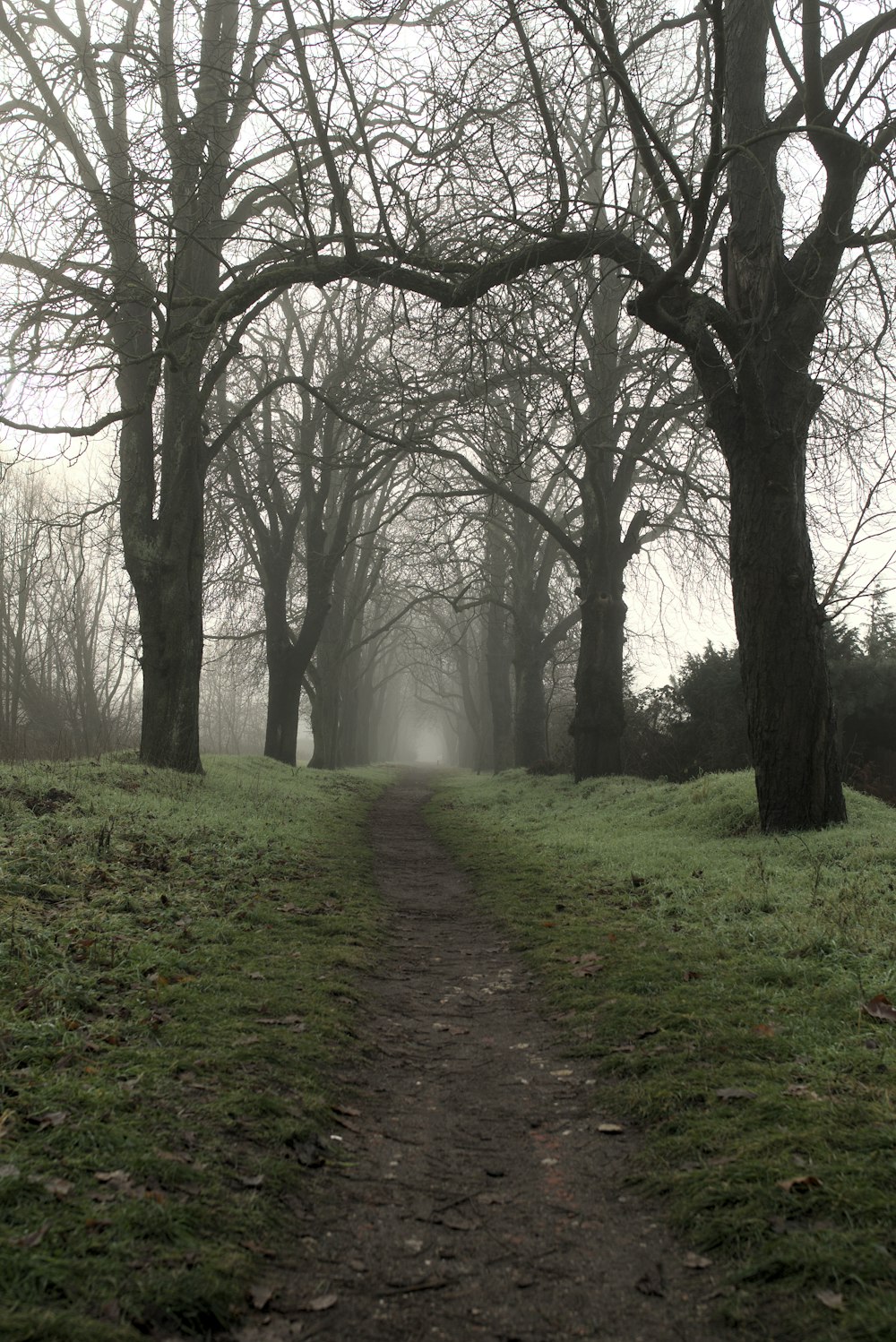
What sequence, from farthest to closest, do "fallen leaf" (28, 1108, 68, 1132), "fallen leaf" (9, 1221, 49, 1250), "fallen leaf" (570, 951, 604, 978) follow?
"fallen leaf" (570, 951, 604, 978)
"fallen leaf" (28, 1108, 68, 1132)
"fallen leaf" (9, 1221, 49, 1250)

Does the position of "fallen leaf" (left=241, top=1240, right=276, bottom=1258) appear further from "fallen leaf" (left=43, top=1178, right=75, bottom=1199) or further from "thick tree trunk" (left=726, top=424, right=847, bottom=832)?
"thick tree trunk" (left=726, top=424, right=847, bottom=832)

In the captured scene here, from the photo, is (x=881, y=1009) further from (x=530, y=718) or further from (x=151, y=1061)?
(x=530, y=718)

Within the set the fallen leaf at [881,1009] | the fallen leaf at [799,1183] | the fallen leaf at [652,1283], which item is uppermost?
the fallen leaf at [881,1009]

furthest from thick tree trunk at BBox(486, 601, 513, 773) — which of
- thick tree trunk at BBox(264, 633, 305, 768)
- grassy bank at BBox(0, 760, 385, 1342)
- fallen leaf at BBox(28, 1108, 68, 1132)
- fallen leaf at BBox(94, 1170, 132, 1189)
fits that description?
fallen leaf at BBox(94, 1170, 132, 1189)

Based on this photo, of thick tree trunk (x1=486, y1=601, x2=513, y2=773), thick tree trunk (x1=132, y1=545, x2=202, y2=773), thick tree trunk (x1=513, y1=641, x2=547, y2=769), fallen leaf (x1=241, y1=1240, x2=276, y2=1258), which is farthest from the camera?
thick tree trunk (x1=486, y1=601, x2=513, y2=773)

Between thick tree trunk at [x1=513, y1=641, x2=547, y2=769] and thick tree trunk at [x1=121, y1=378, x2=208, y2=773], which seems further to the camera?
thick tree trunk at [x1=513, y1=641, x2=547, y2=769]

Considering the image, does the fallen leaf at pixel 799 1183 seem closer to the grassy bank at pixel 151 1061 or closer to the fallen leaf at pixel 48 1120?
the grassy bank at pixel 151 1061

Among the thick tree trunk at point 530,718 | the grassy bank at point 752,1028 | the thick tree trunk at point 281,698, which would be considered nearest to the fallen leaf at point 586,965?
the grassy bank at point 752,1028

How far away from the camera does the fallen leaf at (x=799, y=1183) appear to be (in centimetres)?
293

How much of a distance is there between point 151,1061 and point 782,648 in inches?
287

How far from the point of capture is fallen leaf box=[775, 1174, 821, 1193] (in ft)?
9.62

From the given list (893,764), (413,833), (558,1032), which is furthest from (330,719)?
(558,1032)

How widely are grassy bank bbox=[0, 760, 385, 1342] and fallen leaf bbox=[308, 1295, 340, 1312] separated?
208mm

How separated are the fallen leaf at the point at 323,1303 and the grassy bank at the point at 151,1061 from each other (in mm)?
208
